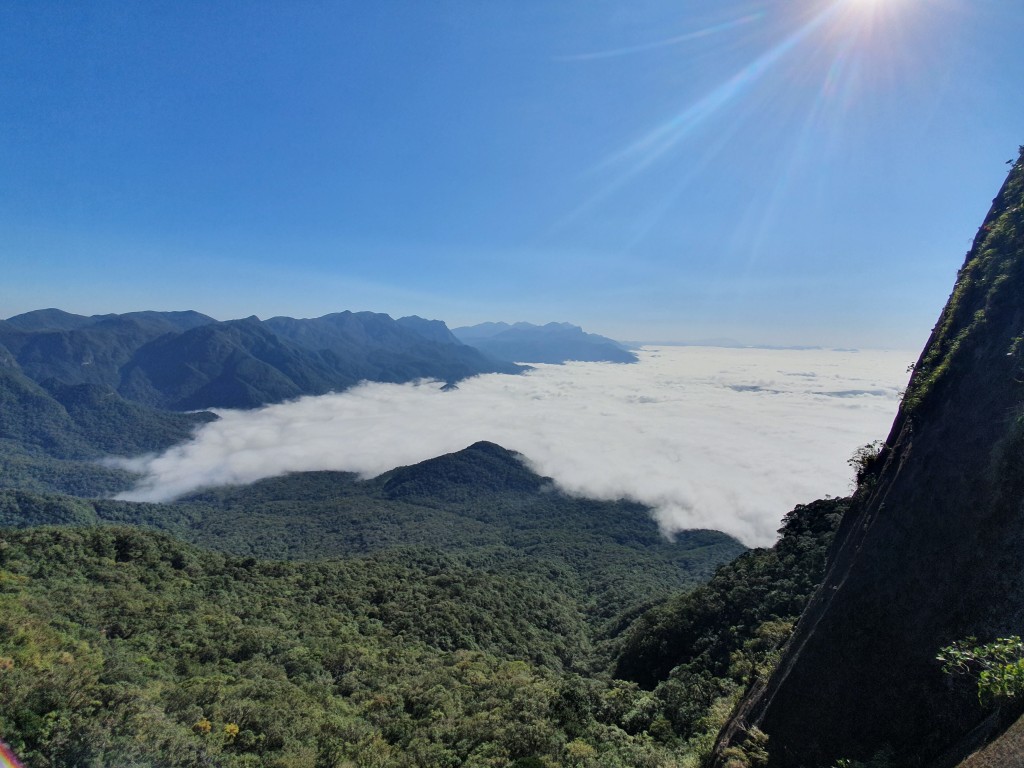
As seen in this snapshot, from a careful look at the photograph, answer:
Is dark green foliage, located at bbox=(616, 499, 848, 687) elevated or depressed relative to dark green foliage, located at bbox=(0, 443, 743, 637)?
elevated

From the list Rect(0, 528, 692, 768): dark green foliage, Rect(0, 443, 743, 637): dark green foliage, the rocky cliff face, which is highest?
the rocky cliff face

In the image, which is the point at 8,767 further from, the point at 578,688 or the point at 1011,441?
the point at 1011,441

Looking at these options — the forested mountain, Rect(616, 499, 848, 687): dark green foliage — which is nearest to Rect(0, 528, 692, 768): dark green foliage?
the forested mountain

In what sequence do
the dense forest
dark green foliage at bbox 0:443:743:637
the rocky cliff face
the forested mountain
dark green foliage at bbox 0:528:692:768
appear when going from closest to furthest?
the rocky cliff face
dark green foliage at bbox 0:528:692:768
the forested mountain
the dense forest
dark green foliage at bbox 0:443:743:637

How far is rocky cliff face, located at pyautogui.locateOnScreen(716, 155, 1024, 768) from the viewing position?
1164 cm

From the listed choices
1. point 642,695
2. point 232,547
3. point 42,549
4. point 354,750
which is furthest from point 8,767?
point 232,547

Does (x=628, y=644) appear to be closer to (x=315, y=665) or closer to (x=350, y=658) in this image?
(x=350, y=658)

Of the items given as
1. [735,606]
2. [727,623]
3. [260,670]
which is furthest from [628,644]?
[260,670]

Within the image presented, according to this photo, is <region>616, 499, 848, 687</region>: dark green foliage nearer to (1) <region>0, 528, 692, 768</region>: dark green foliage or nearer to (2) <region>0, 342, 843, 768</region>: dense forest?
(2) <region>0, 342, 843, 768</region>: dense forest

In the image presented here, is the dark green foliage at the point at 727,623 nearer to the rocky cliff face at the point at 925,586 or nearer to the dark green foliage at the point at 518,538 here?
the rocky cliff face at the point at 925,586

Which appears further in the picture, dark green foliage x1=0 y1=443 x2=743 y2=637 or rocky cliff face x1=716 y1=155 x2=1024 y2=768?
dark green foliage x1=0 y1=443 x2=743 y2=637

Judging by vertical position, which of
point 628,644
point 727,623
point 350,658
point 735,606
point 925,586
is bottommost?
point 628,644

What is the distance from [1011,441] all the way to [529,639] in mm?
67224

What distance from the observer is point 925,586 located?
42.5ft
